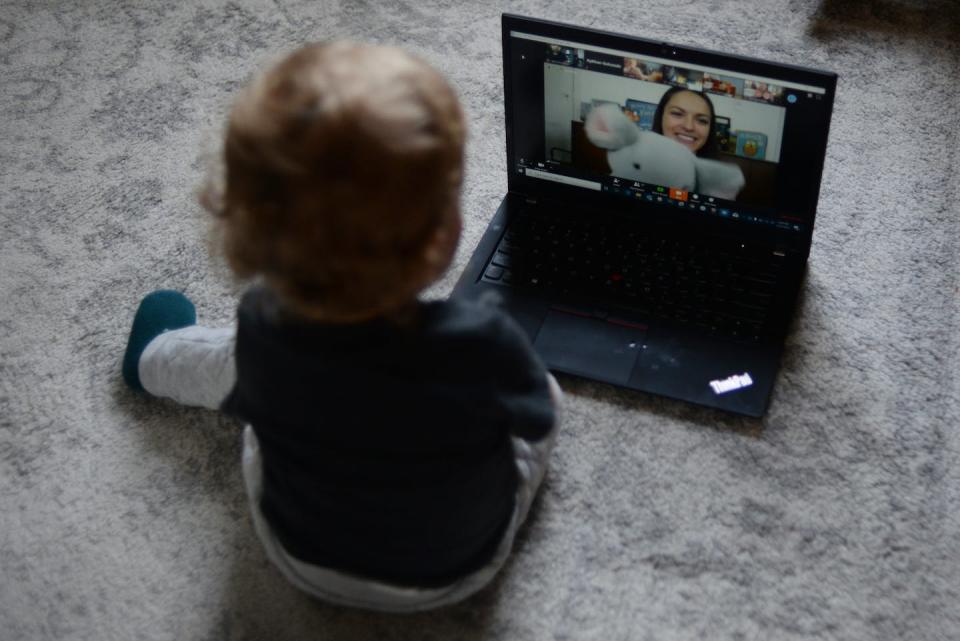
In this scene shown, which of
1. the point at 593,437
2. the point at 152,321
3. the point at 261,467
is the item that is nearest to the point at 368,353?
the point at 261,467

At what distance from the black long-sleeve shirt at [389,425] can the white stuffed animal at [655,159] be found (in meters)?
0.36

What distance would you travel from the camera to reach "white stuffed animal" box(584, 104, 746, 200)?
1178 mm

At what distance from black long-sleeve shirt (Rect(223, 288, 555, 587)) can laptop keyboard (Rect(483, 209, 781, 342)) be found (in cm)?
29

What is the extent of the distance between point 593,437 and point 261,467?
0.36 m

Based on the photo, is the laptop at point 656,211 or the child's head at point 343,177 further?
the laptop at point 656,211

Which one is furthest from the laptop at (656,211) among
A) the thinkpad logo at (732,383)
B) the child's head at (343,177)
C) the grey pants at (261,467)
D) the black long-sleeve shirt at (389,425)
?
the child's head at (343,177)

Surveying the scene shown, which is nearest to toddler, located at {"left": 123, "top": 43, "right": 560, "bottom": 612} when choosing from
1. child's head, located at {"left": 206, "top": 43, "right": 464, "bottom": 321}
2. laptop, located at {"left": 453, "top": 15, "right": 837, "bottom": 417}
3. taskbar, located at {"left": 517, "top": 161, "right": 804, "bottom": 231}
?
child's head, located at {"left": 206, "top": 43, "right": 464, "bottom": 321}

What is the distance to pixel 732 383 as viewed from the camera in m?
1.16

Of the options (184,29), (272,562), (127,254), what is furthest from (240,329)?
(184,29)

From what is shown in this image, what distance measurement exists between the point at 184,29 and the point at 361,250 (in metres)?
1.10

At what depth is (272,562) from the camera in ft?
3.57

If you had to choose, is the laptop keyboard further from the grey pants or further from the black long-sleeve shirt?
the black long-sleeve shirt

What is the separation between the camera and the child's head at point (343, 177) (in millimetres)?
731

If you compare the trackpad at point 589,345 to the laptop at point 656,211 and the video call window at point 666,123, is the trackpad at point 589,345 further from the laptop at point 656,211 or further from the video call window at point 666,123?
the video call window at point 666,123
